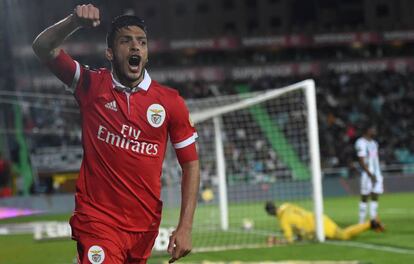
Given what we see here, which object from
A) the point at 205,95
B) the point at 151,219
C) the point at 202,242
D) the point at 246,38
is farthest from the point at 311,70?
the point at 151,219

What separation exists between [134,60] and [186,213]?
87 centimetres

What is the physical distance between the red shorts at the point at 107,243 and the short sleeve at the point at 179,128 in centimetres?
54

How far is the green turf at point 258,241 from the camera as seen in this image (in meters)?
11.1

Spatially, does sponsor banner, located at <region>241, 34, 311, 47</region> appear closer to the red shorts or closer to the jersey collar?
the jersey collar

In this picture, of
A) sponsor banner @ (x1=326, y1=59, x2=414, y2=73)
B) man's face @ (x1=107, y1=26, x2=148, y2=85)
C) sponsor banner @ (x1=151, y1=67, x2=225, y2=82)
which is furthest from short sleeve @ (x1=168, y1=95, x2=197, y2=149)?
sponsor banner @ (x1=326, y1=59, x2=414, y2=73)

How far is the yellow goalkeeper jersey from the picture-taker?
12.9 m

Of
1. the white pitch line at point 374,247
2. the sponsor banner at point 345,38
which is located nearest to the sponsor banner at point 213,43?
the sponsor banner at point 345,38

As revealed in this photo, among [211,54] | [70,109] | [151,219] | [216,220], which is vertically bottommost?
[216,220]

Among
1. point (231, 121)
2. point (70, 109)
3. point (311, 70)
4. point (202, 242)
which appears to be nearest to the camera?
point (202, 242)

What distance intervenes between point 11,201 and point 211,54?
20863 mm

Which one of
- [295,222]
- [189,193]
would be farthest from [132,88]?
[295,222]

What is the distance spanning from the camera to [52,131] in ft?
66.6

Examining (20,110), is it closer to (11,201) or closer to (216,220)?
(11,201)

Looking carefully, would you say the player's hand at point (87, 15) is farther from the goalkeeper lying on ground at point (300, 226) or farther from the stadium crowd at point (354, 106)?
the stadium crowd at point (354, 106)
